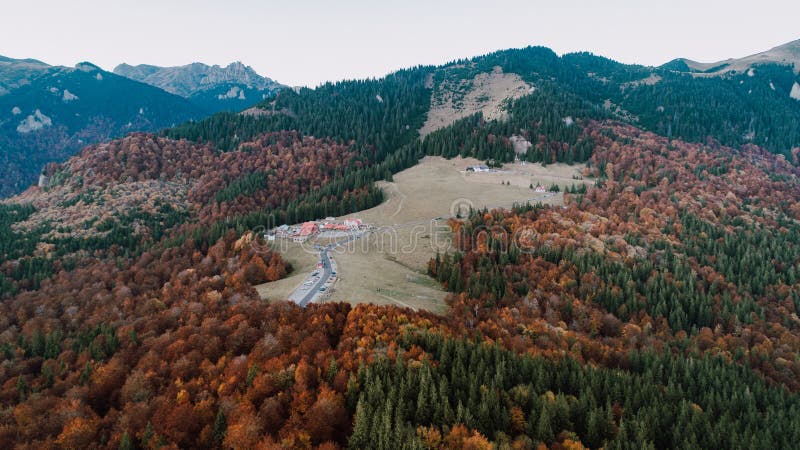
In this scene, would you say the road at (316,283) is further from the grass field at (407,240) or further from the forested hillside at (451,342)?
the forested hillside at (451,342)

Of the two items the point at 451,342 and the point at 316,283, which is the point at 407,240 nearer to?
the point at 316,283

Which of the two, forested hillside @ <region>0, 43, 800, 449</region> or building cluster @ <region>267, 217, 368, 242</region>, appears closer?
forested hillside @ <region>0, 43, 800, 449</region>

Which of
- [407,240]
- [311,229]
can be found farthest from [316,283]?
[311,229]

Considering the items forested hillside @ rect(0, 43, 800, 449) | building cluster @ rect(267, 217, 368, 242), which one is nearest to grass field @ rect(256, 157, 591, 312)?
building cluster @ rect(267, 217, 368, 242)

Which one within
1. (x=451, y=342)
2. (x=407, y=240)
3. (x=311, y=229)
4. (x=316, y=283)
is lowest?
(x=407, y=240)

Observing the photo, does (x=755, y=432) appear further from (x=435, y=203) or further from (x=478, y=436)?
(x=435, y=203)

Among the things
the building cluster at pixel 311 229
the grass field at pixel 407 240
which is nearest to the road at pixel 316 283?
the grass field at pixel 407 240

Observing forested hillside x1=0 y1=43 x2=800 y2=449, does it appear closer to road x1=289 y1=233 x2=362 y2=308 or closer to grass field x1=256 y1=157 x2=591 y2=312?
grass field x1=256 y1=157 x2=591 y2=312

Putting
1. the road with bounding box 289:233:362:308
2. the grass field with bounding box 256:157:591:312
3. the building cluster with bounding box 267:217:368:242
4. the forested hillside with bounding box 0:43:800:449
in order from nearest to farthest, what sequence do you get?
the forested hillside with bounding box 0:43:800:449
the road with bounding box 289:233:362:308
the grass field with bounding box 256:157:591:312
the building cluster with bounding box 267:217:368:242
